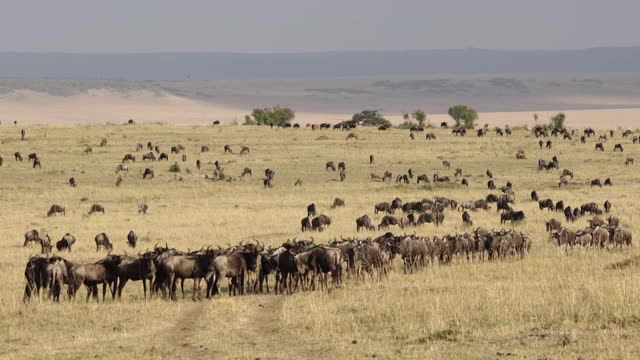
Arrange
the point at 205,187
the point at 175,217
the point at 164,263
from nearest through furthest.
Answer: the point at 164,263
the point at 175,217
the point at 205,187

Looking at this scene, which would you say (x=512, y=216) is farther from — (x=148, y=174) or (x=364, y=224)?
(x=148, y=174)

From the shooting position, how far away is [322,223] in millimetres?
42844

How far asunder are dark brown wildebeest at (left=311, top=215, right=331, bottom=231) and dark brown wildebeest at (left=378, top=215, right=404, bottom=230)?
6.39 ft

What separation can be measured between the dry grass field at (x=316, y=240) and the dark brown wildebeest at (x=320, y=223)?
0.40 metres

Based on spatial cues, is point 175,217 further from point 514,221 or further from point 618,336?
point 618,336

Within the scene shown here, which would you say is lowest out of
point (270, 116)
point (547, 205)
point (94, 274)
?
point (547, 205)

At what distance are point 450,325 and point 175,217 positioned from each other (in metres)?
27.0

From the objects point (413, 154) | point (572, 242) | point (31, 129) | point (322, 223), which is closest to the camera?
point (572, 242)

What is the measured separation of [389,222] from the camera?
43.2m

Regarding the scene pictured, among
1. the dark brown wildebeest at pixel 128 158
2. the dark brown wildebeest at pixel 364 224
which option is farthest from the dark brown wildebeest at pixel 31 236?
the dark brown wildebeest at pixel 128 158

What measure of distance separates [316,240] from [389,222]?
544cm

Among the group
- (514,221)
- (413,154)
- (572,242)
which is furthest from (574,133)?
(572,242)

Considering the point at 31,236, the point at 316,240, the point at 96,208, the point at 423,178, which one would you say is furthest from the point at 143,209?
the point at 423,178

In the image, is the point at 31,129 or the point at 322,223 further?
the point at 31,129
